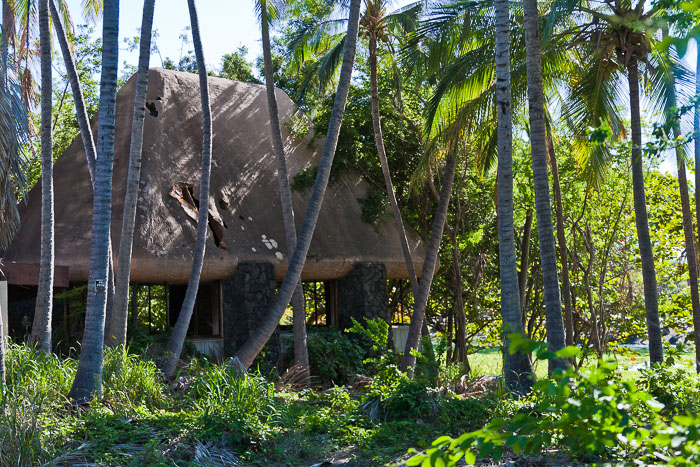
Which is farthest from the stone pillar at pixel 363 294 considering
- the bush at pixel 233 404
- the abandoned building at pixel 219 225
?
the bush at pixel 233 404

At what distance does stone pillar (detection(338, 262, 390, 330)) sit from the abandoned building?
28 millimetres

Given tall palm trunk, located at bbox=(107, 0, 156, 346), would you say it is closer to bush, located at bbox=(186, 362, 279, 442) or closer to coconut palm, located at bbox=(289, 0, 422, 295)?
bush, located at bbox=(186, 362, 279, 442)

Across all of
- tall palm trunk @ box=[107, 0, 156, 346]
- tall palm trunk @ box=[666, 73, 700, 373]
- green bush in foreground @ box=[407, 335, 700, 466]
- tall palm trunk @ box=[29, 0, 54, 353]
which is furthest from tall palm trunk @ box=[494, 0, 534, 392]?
green bush in foreground @ box=[407, 335, 700, 466]

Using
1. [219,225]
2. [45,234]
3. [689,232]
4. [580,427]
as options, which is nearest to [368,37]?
[219,225]

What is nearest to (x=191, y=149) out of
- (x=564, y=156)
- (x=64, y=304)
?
(x=64, y=304)

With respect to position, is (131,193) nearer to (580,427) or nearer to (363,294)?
(363,294)

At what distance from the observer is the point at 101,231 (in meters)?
8.33

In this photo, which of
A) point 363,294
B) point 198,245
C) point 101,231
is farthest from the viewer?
point 363,294

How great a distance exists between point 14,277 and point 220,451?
7825 millimetres

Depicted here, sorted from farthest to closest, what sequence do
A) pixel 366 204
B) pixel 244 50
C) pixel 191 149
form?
pixel 244 50 → pixel 366 204 → pixel 191 149

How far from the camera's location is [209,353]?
14797 mm

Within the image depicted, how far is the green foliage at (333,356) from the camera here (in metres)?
15.4

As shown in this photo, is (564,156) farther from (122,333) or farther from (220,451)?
(220,451)

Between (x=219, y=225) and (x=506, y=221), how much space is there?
742 cm
